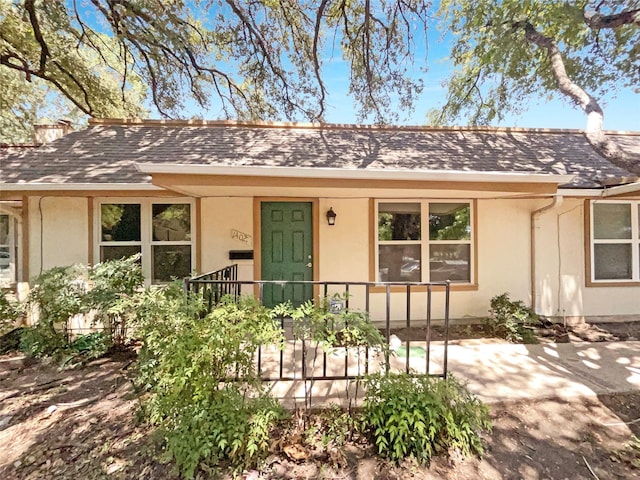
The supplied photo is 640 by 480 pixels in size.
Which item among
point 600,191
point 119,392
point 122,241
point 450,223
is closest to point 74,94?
point 122,241

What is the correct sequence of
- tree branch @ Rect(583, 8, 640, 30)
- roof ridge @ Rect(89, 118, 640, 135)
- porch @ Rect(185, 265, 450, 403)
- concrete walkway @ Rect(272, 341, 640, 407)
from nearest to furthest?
1. porch @ Rect(185, 265, 450, 403)
2. concrete walkway @ Rect(272, 341, 640, 407)
3. tree branch @ Rect(583, 8, 640, 30)
4. roof ridge @ Rect(89, 118, 640, 135)

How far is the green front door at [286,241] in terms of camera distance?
5.41 metres

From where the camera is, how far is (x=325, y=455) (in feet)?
7.75

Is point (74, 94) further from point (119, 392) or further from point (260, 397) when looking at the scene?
point (260, 397)

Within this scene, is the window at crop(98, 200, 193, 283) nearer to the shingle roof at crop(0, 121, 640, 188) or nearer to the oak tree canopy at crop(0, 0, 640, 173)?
the shingle roof at crop(0, 121, 640, 188)

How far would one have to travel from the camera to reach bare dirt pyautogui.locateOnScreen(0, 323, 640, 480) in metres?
2.24

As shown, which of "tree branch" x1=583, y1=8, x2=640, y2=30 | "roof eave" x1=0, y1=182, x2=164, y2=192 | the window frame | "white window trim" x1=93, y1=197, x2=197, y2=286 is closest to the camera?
"roof eave" x1=0, y1=182, x2=164, y2=192

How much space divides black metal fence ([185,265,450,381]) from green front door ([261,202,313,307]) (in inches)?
15.5

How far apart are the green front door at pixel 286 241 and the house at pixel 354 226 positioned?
0.02m

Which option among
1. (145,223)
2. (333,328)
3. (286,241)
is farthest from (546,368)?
(145,223)

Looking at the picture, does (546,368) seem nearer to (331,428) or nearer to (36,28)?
(331,428)

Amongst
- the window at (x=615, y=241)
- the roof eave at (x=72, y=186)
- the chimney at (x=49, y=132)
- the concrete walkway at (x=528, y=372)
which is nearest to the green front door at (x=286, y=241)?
the roof eave at (x=72, y=186)

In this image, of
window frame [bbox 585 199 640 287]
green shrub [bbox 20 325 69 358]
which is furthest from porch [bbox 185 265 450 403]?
window frame [bbox 585 199 640 287]

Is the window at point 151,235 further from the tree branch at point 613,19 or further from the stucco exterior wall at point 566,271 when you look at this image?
the tree branch at point 613,19
